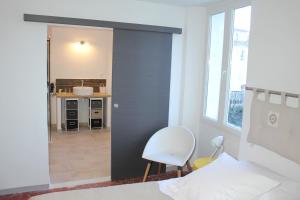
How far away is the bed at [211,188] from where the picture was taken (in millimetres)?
1872

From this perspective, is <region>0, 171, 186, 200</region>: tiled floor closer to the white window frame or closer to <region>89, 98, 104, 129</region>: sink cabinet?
the white window frame

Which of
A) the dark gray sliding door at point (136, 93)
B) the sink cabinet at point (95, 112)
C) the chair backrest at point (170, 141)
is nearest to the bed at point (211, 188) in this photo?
the chair backrest at point (170, 141)

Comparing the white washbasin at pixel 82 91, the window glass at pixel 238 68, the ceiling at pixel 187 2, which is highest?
the ceiling at pixel 187 2

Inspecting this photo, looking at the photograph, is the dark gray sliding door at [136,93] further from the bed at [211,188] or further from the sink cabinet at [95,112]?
the sink cabinet at [95,112]

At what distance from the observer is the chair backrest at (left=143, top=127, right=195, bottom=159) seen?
11.7 ft

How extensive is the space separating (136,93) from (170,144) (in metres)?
0.79

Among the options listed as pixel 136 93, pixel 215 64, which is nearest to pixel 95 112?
pixel 136 93

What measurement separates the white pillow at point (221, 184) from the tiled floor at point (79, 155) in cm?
196

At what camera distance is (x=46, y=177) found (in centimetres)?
347

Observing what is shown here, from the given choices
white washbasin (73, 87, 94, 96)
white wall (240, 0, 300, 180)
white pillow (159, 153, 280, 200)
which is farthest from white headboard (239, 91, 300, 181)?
white washbasin (73, 87, 94, 96)

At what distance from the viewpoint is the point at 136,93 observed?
3734 mm

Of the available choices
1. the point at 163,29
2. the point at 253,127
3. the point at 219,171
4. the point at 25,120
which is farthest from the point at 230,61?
the point at 25,120

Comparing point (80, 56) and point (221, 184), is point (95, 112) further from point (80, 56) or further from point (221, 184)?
point (221, 184)

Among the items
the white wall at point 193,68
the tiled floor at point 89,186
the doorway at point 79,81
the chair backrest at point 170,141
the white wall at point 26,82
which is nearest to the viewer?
the white wall at point 26,82
